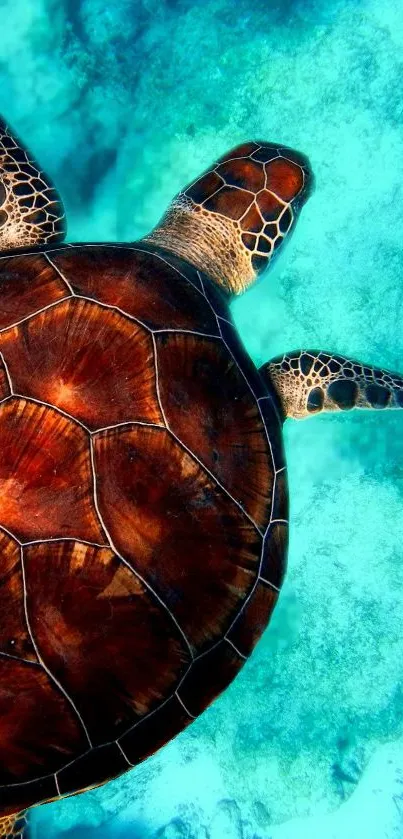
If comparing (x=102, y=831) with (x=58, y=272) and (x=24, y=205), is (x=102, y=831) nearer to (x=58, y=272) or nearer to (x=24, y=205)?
(x=58, y=272)

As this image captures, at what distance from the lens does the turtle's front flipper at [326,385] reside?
2955 millimetres

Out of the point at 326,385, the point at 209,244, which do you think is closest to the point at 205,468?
the point at 326,385

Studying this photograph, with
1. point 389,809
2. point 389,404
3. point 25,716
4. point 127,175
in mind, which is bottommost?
point 389,809

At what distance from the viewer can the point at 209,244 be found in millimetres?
3047

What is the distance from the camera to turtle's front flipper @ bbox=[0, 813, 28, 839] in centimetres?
280

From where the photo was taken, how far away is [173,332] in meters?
2.21

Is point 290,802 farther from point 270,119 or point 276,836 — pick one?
point 270,119

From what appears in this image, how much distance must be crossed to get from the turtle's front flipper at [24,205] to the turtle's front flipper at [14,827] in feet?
9.81

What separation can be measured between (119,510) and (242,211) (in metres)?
1.94

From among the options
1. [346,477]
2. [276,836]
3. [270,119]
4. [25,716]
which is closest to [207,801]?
[276,836]

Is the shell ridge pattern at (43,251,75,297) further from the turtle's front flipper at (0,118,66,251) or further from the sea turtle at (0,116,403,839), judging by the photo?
the turtle's front flipper at (0,118,66,251)

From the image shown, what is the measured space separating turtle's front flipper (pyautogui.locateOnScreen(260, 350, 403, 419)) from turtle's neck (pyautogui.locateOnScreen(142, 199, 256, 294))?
0.56 metres

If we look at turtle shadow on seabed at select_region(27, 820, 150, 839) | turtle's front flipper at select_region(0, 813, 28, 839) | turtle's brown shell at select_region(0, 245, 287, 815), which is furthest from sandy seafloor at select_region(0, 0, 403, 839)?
turtle's brown shell at select_region(0, 245, 287, 815)

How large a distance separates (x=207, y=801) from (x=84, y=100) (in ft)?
18.1
